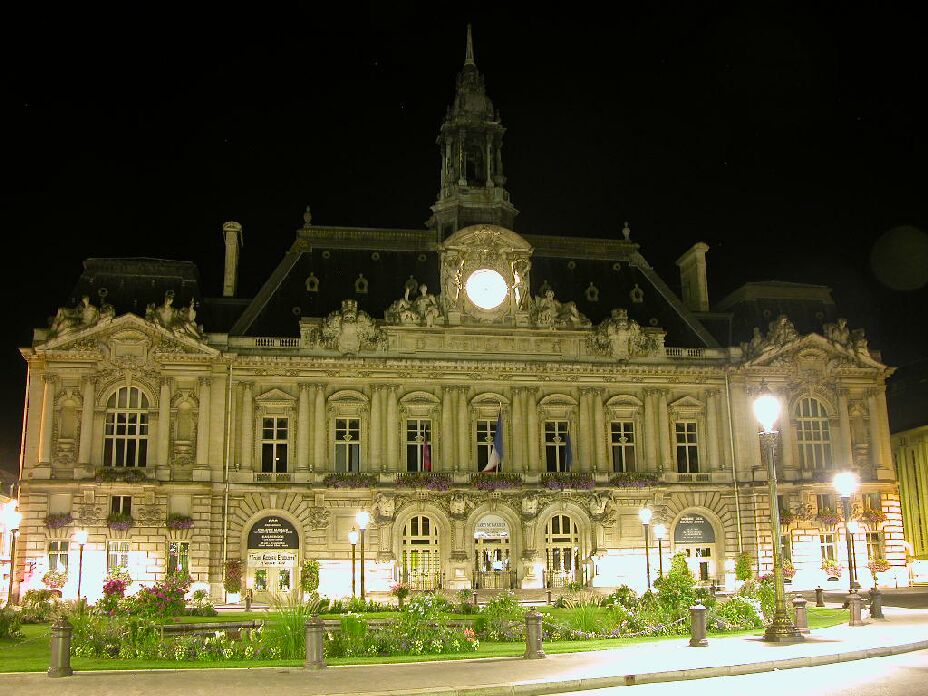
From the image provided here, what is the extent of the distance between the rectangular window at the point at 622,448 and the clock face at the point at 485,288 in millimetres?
8983

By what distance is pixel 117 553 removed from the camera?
49.4 metres

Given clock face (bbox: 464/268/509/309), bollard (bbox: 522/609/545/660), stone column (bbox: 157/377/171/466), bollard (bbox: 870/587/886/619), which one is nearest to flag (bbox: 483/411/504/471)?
clock face (bbox: 464/268/509/309)

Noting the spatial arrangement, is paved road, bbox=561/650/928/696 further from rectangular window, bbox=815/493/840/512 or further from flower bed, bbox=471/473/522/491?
rectangular window, bbox=815/493/840/512

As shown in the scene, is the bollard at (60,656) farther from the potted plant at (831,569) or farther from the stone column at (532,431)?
the potted plant at (831,569)

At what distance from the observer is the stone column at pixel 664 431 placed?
55125mm

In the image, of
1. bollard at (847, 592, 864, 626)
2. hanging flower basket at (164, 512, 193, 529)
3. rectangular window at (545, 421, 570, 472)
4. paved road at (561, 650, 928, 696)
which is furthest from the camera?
rectangular window at (545, 421, 570, 472)

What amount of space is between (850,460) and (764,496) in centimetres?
528

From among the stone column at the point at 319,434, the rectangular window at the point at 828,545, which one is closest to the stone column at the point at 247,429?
the stone column at the point at 319,434

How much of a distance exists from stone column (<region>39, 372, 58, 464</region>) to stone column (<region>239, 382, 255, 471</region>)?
886cm

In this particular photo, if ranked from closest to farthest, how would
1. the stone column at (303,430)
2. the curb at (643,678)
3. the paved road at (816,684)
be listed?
the paved road at (816,684)
the curb at (643,678)
the stone column at (303,430)

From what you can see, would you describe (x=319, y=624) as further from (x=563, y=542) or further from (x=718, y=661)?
(x=563, y=542)

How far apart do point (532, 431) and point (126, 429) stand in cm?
2009

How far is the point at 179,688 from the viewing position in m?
20.0

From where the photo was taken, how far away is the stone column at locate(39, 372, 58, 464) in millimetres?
49688
